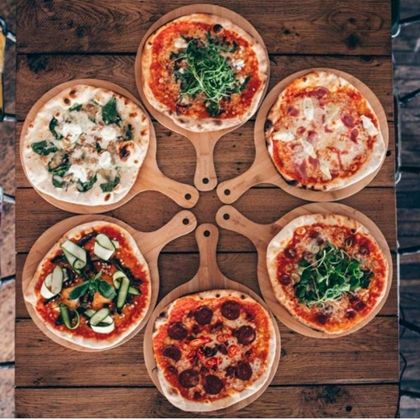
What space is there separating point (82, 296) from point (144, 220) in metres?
0.63

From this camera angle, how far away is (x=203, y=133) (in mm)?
3809

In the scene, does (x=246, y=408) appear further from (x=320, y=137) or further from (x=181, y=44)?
(x=181, y=44)

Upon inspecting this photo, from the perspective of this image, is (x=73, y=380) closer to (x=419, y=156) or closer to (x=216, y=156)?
(x=216, y=156)

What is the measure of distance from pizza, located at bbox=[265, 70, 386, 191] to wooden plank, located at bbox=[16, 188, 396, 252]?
0.58 feet

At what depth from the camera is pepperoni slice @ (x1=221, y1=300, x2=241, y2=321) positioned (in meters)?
3.73

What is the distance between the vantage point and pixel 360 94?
12.5ft

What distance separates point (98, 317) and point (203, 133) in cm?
137

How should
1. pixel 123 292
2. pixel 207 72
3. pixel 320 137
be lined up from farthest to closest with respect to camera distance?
pixel 320 137 < pixel 123 292 < pixel 207 72

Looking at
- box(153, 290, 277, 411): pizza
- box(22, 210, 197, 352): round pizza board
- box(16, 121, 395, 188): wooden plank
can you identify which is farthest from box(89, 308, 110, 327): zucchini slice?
box(16, 121, 395, 188): wooden plank

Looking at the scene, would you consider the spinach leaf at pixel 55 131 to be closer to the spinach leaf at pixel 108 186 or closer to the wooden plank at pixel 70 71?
the wooden plank at pixel 70 71

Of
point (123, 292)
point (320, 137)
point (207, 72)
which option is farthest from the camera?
point (320, 137)

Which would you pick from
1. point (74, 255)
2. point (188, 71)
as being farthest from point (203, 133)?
point (74, 255)

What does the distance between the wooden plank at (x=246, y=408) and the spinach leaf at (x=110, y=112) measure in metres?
1.76

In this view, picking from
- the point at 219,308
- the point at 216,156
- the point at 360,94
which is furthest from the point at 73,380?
the point at 360,94
